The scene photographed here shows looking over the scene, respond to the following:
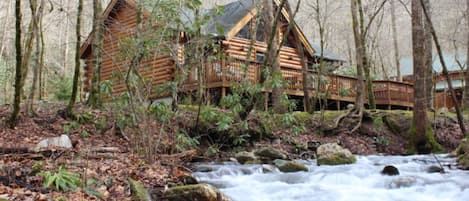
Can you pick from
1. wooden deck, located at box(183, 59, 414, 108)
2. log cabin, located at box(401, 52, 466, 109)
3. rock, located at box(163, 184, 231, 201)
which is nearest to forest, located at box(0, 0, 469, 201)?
rock, located at box(163, 184, 231, 201)

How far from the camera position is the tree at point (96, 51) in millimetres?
8906

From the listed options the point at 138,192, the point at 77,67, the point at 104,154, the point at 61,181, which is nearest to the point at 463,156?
the point at 138,192

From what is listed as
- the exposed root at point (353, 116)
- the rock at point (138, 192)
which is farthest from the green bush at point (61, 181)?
the exposed root at point (353, 116)

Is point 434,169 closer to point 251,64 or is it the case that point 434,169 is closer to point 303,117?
point 303,117

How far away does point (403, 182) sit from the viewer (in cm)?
642

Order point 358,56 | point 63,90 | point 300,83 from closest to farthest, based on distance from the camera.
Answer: point 358,56
point 300,83
point 63,90

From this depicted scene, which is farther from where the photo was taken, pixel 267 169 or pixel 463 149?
pixel 463 149

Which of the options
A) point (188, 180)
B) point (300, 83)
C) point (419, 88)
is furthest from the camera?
point (300, 83)

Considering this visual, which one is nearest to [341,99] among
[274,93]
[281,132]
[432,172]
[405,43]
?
[274,93]

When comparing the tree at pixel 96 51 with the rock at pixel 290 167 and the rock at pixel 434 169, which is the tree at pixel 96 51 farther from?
the rock at pixel 434 169

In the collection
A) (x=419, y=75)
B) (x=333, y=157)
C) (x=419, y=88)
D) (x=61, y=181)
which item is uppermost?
(x=419, y=75)

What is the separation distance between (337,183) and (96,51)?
21.6 feet

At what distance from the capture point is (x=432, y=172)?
7.49 metres

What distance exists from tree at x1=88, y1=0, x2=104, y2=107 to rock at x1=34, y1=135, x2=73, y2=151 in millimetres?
1601
